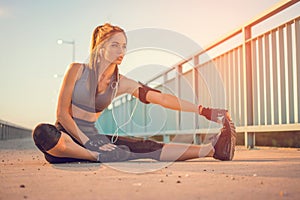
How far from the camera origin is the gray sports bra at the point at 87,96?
3.19m

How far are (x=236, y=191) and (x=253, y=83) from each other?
362 cm

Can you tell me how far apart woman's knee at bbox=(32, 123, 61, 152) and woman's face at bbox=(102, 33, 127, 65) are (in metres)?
0.67

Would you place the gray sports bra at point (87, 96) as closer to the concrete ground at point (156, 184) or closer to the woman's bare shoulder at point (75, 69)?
the woman's bare shoulder at point (75, 69)

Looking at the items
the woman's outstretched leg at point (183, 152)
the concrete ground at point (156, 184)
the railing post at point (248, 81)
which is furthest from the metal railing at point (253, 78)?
the concrete ground at point (156, 184)

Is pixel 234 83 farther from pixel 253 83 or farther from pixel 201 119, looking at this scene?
pixel 201 119

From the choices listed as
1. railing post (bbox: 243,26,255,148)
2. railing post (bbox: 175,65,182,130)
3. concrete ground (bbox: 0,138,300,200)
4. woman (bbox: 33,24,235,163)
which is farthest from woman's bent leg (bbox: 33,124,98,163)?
railing post (bbox: 175,65,182,130)

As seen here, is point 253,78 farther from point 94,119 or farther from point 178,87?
point 178,87

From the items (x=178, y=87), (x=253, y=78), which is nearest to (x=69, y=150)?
(x=253, y=78)

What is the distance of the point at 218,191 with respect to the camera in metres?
1.67

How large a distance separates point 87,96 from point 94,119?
0.69 ft

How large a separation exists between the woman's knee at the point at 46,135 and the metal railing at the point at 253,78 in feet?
7.51

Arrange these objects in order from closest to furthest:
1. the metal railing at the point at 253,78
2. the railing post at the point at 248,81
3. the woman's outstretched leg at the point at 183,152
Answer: the woman's outstretched leg at the point at 183,152 → the metal railing at the point at 253,78 → the railing post at the point at 248,81

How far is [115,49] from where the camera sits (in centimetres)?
322

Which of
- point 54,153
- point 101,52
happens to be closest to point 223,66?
point 101,52
